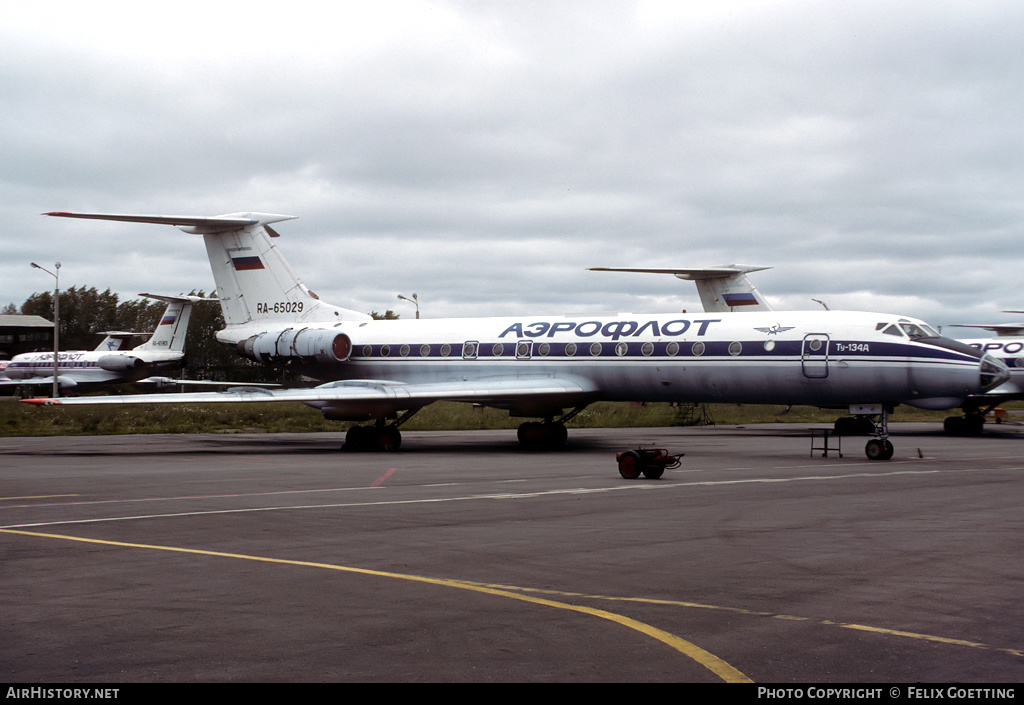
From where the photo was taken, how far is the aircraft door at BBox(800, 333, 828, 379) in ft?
77.2

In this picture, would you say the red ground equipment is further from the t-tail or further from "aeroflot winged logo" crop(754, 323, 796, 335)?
the t-tail

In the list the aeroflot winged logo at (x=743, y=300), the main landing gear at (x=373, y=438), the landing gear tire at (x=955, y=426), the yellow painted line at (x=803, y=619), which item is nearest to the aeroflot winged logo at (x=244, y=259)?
the main landing gear at (x=373, y=438)

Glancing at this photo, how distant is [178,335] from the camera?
71375 mm

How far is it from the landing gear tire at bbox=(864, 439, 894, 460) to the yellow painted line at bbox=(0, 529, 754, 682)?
53.5ft

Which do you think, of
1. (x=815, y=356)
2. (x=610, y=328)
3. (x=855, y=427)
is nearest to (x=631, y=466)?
(x=815, y=356)

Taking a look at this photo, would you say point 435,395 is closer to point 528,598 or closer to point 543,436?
point 543,436

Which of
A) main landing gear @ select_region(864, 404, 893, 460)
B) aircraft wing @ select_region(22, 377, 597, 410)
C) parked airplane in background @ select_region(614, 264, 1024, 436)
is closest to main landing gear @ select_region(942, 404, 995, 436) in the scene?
parked airplane in background @ select_region(614, 264, 1024, 436)

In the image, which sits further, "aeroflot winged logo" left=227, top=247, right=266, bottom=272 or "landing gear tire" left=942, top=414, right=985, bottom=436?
"landing gear tire" left=942, top=414, right=985, bottom=436

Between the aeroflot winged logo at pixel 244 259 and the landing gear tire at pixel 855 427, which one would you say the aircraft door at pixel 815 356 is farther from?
the aeroflot winged logo at pixel 244 259

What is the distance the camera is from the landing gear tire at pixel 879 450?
22.2m

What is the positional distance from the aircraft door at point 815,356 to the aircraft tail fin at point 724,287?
18.2 meters
